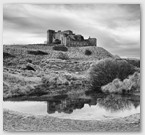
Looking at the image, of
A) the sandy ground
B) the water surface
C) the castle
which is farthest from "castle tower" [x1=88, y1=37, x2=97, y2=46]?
the sandy ground

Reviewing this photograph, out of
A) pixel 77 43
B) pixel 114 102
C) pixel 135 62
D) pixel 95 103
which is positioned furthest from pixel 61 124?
pixel 135 62

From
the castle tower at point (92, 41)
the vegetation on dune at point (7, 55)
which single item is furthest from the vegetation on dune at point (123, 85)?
the vegetation on dune at point (7, 55)

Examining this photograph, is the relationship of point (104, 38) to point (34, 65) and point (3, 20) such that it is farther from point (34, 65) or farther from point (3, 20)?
point (3, 20)

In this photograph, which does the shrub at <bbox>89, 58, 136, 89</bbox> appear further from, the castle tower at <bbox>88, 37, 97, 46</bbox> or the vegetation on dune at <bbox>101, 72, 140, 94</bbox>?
the castle tower at <bbox>88, 37, 97, 46</bbox>

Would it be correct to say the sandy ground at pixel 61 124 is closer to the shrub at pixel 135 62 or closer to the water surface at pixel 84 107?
the water surface at pixel 84 107

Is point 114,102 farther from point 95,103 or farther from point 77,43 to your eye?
point 77,43

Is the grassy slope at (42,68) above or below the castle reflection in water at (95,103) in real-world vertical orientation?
above
